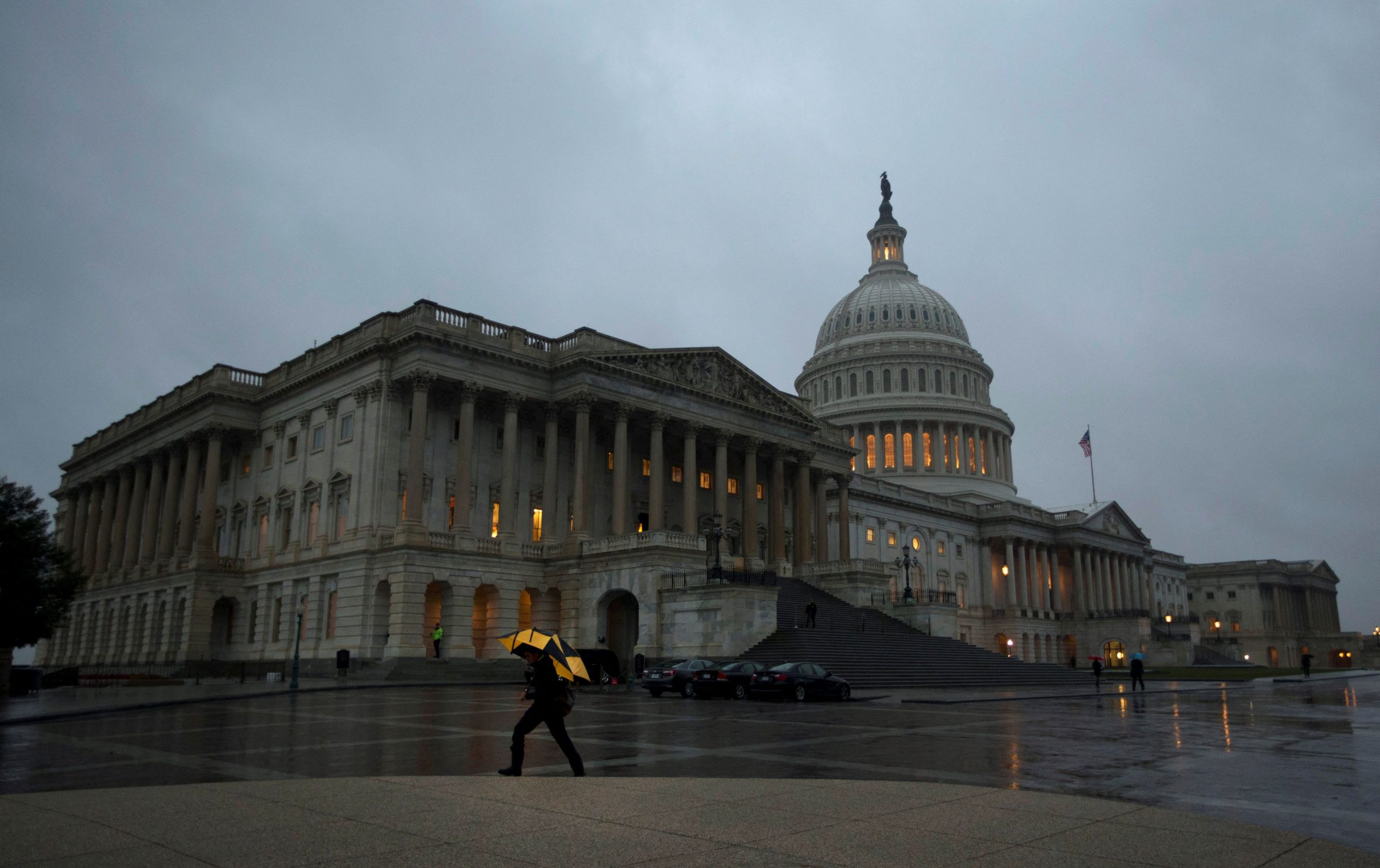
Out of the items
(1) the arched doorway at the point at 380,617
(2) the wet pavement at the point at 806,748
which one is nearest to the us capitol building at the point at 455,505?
(1) the arched doorway at the point at 380,617

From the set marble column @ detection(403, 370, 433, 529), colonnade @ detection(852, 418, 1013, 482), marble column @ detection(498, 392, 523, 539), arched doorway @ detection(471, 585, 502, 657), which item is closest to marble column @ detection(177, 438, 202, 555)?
marble column @ detection(403, 370, 433, 529)

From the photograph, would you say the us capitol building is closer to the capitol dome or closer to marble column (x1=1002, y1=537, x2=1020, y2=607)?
marble column (x1=1002, y1=537, x2=1020, y2=607)

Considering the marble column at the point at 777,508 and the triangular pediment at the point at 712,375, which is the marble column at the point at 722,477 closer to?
the triangular pediment at the point at 712,375

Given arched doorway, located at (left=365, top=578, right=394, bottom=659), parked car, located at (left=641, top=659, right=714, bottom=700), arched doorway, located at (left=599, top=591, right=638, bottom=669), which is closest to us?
parked car, located at (left=641, top=659, right=714, bottom=700)

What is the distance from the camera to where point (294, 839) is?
8.88 metres

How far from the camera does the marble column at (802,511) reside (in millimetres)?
68625

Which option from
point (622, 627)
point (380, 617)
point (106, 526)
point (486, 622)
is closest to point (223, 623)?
point (380, 617)

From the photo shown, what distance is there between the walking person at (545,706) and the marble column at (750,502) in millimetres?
50306

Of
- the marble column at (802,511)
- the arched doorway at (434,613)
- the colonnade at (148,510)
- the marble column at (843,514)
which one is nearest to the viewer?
the arched doorway at (434,613)

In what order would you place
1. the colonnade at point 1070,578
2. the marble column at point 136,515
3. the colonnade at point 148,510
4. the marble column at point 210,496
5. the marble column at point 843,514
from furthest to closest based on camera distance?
the colonnade at point 1070,578
the marble column at point 136,515
the marble column at point 843,514
the colonnade at point 148,510
the marble column at point 210,496

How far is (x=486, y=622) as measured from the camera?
2167 inches

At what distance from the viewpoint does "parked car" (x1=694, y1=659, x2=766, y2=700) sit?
37.1m

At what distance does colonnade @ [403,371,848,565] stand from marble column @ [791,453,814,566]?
0.07 m

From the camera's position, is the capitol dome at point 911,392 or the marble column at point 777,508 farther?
the capitol dome at point 911,392
